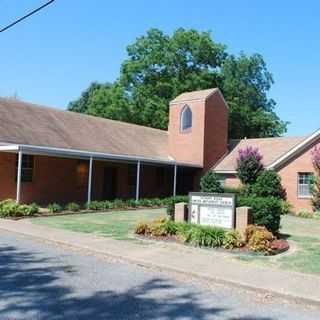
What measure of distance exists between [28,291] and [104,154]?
17.6 meters

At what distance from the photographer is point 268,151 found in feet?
102

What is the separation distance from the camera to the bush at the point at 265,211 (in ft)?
47.0

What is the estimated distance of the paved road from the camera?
6.58m

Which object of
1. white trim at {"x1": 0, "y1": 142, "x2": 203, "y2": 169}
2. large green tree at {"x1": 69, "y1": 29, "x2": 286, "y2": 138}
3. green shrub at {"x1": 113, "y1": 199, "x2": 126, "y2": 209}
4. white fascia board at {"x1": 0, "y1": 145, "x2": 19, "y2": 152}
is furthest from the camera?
large green tree at {"x1": 69, "y1": 29, "x2": 286, "y2": 138}

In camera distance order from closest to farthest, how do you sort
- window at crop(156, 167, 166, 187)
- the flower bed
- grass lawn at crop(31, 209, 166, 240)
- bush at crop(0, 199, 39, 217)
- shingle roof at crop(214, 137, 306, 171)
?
the flower bed → grass lawn at crop(31, 209, 166, 240) → bush at crop(0, 199, 39, 217) → shingle roof at crop(214, 137, 306, 171) → window at crop(156, 167, 166, 187)

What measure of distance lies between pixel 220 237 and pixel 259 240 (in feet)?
3.38

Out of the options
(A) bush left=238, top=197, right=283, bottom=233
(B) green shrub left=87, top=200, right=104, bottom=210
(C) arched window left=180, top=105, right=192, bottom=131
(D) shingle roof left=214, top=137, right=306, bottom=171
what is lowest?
(B) green shrub left=87, top=200, right=104, bottom=210

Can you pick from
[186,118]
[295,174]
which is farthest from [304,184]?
[186,118]

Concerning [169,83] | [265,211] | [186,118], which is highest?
[169,83]

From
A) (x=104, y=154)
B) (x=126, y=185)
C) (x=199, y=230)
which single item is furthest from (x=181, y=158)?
(x=199, y=230)

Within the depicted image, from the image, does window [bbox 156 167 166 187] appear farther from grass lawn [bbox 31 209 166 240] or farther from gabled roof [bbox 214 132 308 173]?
grass lawn [bbox 31 209 166 240]

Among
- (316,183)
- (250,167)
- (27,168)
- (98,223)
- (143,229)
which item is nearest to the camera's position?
(143,229)

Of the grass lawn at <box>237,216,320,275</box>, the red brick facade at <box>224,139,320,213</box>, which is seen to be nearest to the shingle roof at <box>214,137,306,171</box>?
the red brick facade at <box>224,139,320,213</box>

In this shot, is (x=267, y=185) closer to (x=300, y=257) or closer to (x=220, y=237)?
(x=220, y=237)
